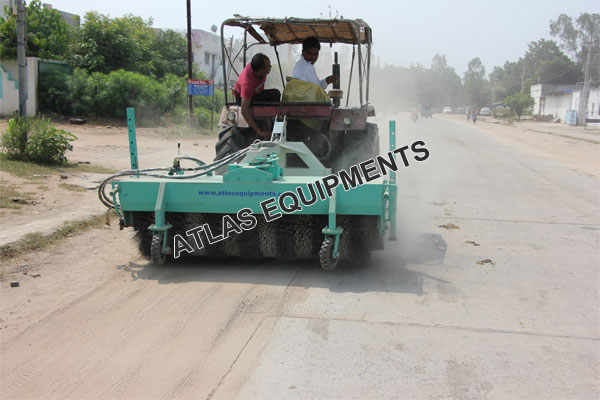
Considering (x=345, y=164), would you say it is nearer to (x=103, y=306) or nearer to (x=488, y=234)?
(x=488, y=234)

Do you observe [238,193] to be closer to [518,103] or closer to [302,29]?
[302,29]

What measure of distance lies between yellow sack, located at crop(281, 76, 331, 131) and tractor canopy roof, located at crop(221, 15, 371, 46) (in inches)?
30.4

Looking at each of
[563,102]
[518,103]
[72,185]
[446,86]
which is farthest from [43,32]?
[446,86]

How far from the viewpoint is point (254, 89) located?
258 inches

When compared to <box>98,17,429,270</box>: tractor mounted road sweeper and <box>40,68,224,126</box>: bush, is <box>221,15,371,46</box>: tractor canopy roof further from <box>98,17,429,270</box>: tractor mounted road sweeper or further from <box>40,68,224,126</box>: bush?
<box>40,68,224,126</box>: bush

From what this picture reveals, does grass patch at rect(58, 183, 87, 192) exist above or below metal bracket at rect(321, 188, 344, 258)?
below

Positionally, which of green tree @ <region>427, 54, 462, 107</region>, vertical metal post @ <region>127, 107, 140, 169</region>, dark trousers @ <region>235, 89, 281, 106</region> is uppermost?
green tree @ <region>427, 54, 462, 107</region>

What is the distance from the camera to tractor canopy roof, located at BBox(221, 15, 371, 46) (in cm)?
661

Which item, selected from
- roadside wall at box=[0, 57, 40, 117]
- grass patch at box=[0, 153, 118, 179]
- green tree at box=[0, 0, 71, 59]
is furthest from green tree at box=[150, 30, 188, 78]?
grass patch at box=[0, 153, 118, 179]

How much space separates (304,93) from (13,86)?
19126mm

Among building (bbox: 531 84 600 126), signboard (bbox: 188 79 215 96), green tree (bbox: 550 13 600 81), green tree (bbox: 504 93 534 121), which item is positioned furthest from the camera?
green tree (bbox: 550 13 600 81)

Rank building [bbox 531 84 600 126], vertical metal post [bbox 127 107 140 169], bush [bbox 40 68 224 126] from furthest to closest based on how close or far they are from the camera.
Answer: building [bbox 531 84 600 126], bush [bbox 40 68 224 126], vertical metal post [bbox 127 107 140 169]

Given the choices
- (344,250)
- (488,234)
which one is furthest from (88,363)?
(488,234)

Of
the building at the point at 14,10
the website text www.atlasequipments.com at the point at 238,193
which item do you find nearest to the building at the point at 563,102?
the building at the point at 14,10
